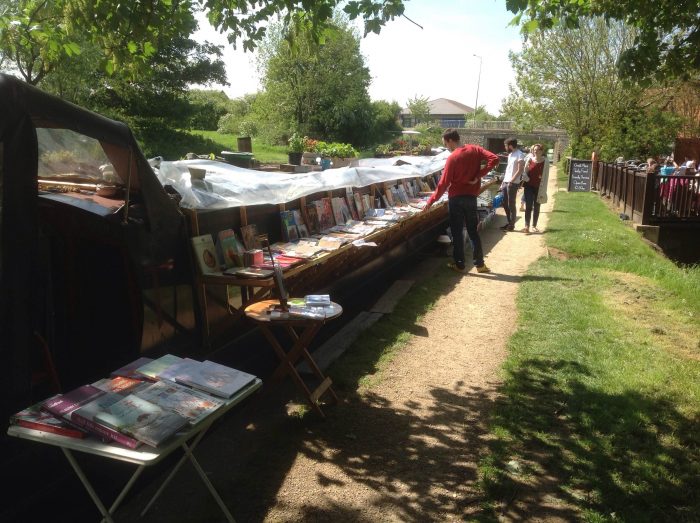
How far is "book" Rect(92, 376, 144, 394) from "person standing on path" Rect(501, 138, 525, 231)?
9768 millimetres

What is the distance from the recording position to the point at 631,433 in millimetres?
3834

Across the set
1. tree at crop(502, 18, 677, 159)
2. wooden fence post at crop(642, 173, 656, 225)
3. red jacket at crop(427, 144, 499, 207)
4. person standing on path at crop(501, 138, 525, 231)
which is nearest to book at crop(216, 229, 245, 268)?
red jacket at crop(427, 144, 499, 207)

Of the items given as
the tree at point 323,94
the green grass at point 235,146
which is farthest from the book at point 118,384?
the tree at point 323,94

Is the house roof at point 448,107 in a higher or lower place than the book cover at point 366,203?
higher

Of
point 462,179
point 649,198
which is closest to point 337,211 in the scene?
point 462,179

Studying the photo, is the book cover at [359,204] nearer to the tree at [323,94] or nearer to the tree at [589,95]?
the tree at [589,95]

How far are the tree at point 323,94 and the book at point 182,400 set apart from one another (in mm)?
42600

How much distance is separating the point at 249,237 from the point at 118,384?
7.89 ft

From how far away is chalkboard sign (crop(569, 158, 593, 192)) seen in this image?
20906 mm

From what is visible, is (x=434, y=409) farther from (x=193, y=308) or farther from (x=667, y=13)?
(x=667, y=13)

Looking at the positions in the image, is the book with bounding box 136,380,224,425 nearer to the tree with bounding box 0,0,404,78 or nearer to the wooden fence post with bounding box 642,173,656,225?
the tree with bounding box 0,0,404,78

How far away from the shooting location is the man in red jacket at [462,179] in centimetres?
784

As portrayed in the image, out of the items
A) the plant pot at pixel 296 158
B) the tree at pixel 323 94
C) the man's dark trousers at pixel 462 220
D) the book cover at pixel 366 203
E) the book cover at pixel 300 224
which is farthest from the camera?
the tree at pixel 323 94

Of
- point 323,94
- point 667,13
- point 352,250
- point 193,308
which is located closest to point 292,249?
point 352,250
